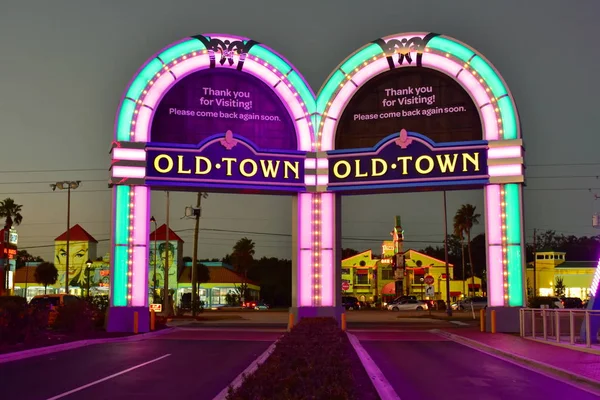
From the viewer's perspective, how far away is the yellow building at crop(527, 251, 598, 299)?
332 ft

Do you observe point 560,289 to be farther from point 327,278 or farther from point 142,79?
point 142,79

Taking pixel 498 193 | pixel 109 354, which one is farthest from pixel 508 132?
pixel 109 354

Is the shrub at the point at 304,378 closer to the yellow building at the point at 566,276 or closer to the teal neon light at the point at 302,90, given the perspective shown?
the teal neon light at the point at 302,90

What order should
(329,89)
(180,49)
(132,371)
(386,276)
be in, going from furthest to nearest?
(386,276) → (329,89) → (180,49) → (132,371)

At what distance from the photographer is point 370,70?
3375 cm

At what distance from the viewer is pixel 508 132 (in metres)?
31.7

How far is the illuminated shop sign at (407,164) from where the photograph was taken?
31.9 m

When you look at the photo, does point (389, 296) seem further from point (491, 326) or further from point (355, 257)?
point (491, 326)

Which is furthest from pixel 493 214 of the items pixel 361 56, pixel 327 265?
pixel 361 56

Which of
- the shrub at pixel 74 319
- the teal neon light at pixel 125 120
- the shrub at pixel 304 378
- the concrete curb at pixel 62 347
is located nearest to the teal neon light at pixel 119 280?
the concrete curb at pixel 62 347

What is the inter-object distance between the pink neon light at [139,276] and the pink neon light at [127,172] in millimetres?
3104

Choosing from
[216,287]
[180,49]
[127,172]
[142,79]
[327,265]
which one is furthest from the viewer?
[216,287]

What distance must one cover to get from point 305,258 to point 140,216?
7.54m

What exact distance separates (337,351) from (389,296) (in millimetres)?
92988
